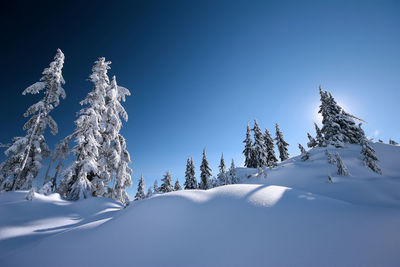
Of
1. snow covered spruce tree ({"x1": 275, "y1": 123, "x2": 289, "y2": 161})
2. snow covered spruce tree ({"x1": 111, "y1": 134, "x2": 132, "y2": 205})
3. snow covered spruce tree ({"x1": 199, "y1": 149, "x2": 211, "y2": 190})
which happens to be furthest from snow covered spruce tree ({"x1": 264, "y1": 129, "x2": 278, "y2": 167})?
snow covered spruce tree ({"x1": 111, "y1": 134, "x2": 132, "y2": 205})

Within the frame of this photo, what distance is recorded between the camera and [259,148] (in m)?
30.7

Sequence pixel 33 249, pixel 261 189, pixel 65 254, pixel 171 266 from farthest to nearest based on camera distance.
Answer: pixel 261 189 → pixel 33 249 → pixel 65 254 → pixel 171 266

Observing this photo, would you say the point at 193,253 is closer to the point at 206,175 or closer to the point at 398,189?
the point at 398,189

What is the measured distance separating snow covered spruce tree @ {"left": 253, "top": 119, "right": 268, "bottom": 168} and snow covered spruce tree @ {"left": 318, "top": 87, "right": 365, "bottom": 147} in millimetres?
12659

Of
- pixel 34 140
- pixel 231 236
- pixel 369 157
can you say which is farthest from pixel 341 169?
pixel 34 140

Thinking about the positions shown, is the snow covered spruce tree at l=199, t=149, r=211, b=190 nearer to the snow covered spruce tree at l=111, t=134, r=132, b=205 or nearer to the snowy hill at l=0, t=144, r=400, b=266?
the snow covered spruce tree at l=111, t=134, r=132, b=205

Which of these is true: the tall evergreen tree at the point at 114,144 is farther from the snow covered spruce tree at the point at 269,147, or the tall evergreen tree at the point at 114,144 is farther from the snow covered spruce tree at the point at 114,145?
the snow covered spruce tree at the point at 269,147

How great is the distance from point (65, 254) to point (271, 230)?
3673mm

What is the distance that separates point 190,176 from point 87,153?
2369 cm

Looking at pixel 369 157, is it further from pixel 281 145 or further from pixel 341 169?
pixel 281 145

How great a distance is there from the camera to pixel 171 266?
2.31 meters

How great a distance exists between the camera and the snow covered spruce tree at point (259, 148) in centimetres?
3010

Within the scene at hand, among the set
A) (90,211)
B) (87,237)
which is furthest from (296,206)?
(90,211)

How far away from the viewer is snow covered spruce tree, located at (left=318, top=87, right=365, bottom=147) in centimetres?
1593
